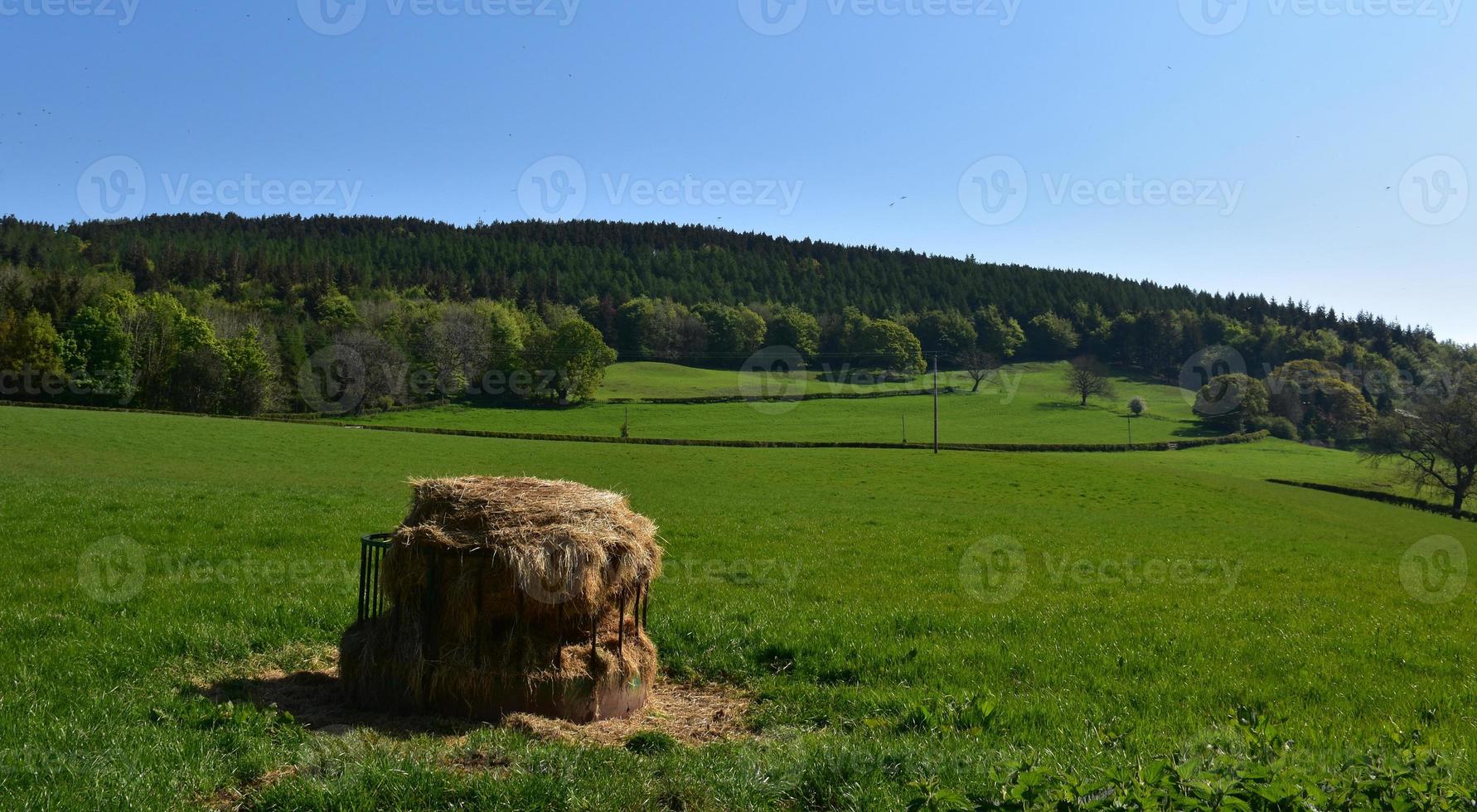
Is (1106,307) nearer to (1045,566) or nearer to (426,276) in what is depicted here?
(426,276)

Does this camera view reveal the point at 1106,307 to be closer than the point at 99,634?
No

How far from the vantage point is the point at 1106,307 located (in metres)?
160

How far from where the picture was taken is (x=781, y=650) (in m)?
9.17

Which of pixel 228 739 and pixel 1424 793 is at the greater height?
pixel 1424 793

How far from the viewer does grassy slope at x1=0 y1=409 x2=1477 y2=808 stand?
5.53 metres

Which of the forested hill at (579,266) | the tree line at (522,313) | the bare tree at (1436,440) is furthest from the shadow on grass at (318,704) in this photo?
the forested hill at (579,266)

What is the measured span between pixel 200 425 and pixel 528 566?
5560 centimetres

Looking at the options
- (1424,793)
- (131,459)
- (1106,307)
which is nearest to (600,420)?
(131,459)

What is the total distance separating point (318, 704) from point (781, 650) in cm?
455

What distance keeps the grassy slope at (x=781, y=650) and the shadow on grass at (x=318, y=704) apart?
33cm

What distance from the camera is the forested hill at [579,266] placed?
128375 mm

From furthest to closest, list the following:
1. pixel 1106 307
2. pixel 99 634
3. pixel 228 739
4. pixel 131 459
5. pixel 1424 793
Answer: pixel 1106 307
pixel 131 459
pixel 99 634
pixel 228 739
pixel 1424 793

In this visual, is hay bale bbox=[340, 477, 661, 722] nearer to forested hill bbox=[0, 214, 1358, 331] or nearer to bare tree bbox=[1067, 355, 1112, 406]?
bare tree bbox=[1067, 355, 1112, 406]

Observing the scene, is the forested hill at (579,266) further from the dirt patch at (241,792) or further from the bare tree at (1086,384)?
the dirt patch at (241,792)
